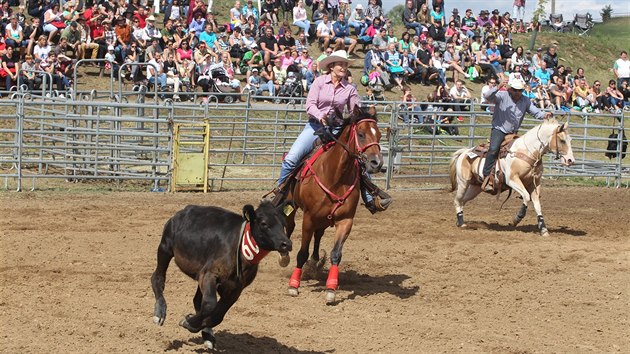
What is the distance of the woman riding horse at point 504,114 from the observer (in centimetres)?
1330

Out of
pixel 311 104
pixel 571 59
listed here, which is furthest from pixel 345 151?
pixel 571 59

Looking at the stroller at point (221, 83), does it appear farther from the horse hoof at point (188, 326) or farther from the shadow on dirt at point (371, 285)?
the horse hoof at point (188, 326)

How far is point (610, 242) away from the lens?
12586mm

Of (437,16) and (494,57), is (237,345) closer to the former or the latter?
(494,57)

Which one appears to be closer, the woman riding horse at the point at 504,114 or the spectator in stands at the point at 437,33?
the woman riding horse at the point at 504,114

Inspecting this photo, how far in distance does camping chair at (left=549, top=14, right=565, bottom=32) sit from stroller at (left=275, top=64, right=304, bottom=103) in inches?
810

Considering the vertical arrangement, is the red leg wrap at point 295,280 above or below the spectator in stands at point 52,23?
below

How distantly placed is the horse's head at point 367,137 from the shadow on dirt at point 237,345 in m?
2.12

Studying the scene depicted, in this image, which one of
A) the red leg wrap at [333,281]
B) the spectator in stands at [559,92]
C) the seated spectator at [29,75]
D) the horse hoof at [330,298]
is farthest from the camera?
the spectator in stands at [559,92]

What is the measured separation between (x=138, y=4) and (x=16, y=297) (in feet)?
65.1

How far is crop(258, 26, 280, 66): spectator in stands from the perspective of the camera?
25.1 m

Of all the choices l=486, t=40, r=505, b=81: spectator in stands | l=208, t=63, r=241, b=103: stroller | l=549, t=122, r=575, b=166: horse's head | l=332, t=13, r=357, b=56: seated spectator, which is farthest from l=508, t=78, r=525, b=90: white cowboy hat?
l=486, t=40, r=505, b=81: spectator in stands

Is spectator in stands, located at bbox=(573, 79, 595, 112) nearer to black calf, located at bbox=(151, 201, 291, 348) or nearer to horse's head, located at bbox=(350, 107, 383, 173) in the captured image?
horse's head, located at bbox=(350, 107, 383, 173)

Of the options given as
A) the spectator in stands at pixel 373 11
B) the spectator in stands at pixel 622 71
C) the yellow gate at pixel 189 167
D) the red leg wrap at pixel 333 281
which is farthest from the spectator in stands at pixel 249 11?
the red leg wrap at pixel 333 281
